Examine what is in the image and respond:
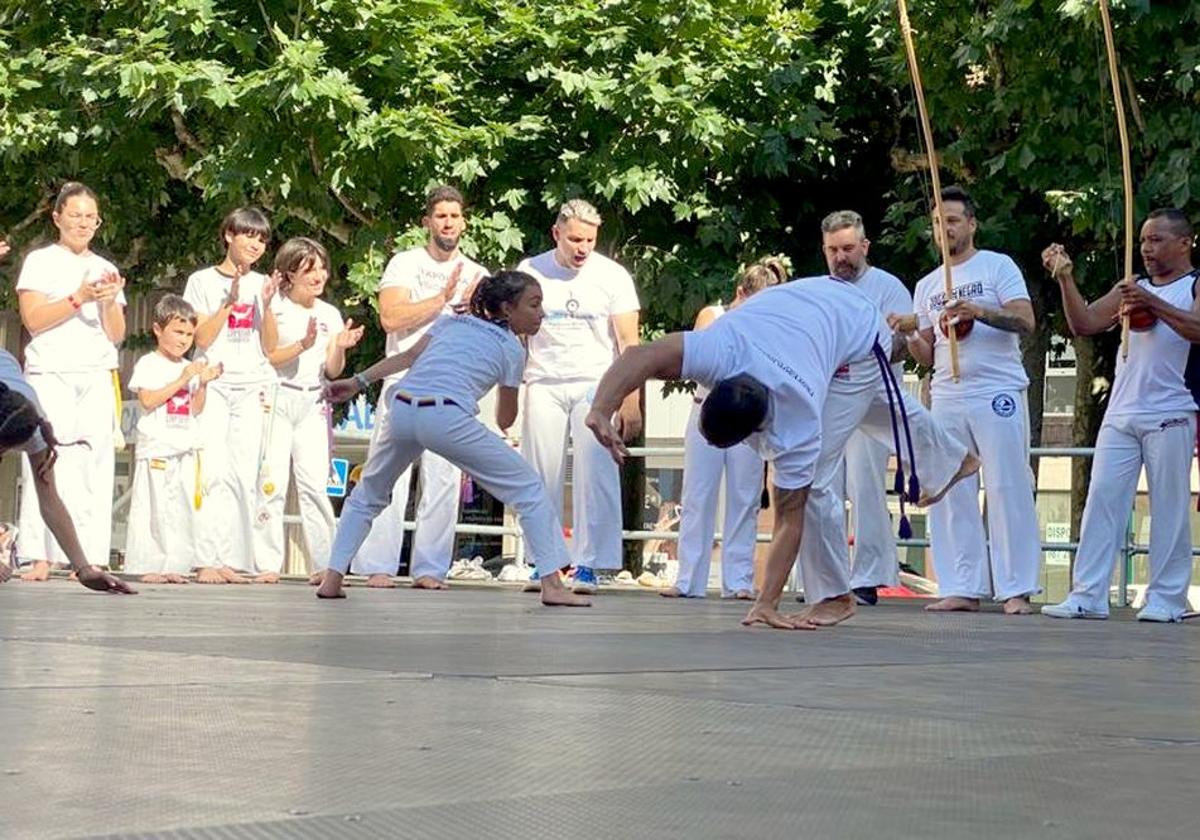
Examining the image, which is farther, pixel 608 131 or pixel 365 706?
pixel 608 131

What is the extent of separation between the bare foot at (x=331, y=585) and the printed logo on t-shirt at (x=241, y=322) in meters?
3.05

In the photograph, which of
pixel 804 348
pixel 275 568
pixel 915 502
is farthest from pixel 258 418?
pixel 804 348

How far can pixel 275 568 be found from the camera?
1407 centimetres

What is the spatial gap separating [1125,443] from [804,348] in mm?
2851

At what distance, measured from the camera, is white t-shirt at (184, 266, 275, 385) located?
1383 cm

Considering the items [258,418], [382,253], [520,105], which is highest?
[520,105]

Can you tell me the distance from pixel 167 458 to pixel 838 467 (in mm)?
5573

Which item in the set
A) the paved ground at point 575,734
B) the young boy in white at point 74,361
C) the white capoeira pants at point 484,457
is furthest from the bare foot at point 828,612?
the young boy in white at point 74,361

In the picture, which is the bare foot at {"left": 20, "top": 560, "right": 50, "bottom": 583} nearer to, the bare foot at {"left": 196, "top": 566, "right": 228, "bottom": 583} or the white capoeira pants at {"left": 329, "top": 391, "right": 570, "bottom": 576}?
the bare foot at {"left": 196, "top": 566, "right": 228, "bottom": 583}

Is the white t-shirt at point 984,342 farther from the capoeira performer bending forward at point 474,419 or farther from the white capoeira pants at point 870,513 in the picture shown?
the capoeira performer bending forward at point 474,419

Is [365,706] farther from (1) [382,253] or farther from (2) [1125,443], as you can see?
(1) [382,253]

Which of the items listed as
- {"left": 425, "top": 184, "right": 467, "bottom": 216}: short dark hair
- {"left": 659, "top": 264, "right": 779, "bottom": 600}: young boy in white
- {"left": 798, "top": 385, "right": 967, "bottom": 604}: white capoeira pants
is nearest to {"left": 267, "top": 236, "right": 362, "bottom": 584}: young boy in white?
{"left": 425, "top": 184, "right": 467, "bottom": 216}: short dark hair

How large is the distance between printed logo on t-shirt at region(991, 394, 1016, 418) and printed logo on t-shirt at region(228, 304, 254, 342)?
468 centimetres

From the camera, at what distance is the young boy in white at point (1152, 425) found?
Result: 10.7 metres
